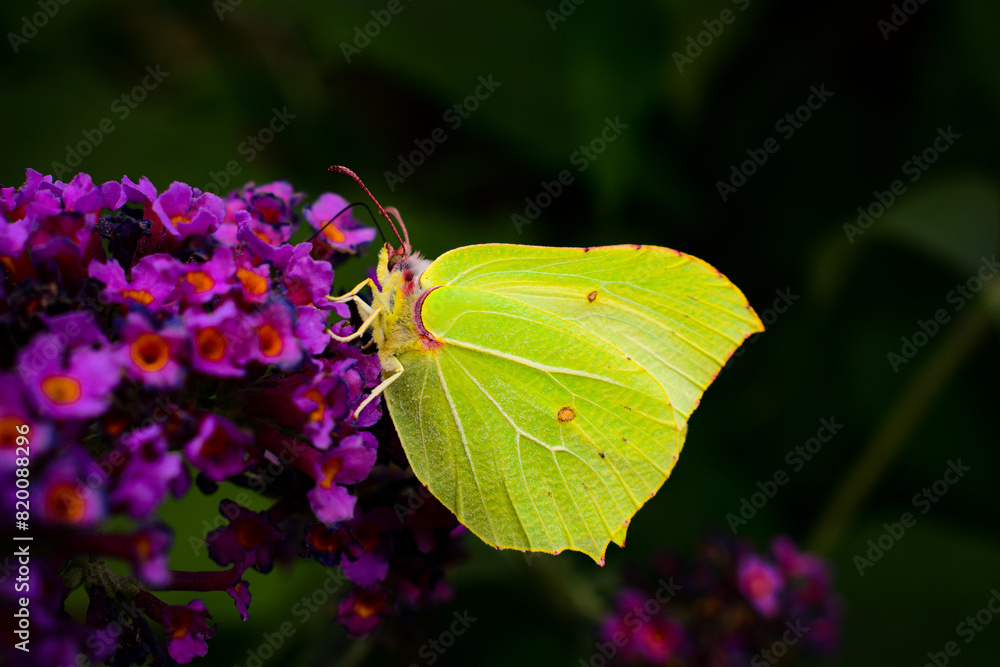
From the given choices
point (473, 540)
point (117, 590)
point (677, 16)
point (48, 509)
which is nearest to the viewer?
point (48, 509)

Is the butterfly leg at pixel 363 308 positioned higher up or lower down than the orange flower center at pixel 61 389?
higher up

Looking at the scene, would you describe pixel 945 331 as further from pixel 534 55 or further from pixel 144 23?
pixel 144 23

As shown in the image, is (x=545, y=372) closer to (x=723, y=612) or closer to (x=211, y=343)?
(x=211, y=343)

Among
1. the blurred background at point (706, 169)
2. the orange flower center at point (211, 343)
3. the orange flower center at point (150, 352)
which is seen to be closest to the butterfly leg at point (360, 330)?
the orange flower center at point (211, 343)

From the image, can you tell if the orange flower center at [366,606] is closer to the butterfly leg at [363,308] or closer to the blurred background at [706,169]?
the butterfly leg at [363,308]

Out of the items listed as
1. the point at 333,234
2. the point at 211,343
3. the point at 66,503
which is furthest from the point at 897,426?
the point at 66,503

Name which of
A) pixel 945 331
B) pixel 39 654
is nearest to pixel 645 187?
→ pixel 945 331
